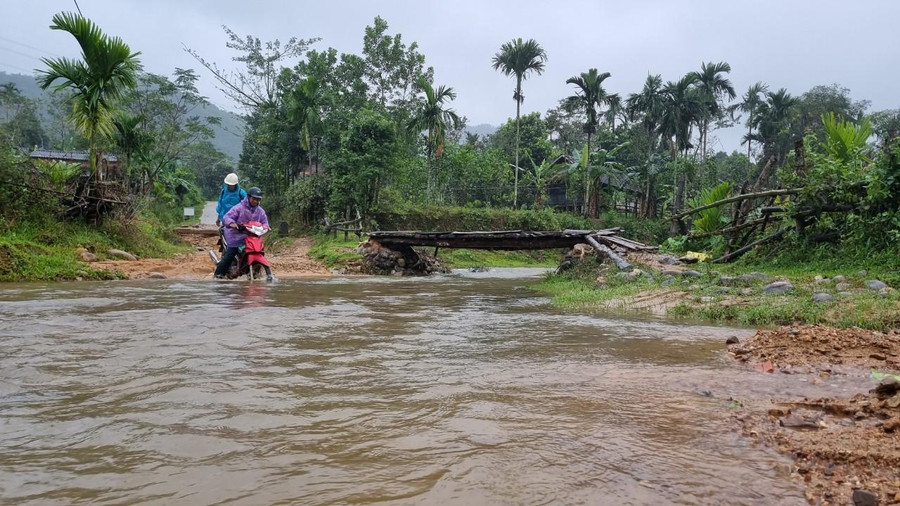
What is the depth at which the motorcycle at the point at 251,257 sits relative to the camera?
9.43m

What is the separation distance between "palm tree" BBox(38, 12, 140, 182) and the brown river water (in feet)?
28.7

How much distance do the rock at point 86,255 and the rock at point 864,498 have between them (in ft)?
41.1

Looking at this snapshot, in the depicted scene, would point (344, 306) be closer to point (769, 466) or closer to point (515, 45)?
point (769, 466)

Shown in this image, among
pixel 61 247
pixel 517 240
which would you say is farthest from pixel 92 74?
pixel 517 240

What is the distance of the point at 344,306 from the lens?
7160mm

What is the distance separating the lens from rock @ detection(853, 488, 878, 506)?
174 cm

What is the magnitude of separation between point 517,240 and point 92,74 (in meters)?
10.6

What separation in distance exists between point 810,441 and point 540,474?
47.7 inches

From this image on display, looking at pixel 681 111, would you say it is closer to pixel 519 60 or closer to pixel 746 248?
pixel 519 60

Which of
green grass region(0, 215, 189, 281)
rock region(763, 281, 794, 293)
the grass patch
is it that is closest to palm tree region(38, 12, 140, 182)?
green grass region(0, 215, 189, 281)

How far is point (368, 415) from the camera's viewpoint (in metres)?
2.65

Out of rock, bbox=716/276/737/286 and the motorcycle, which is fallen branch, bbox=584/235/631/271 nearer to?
rock, bbox=716/276/737/286

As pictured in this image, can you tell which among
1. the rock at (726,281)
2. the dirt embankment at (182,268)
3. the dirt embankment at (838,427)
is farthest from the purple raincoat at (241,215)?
the dirt embankment at (838,427)

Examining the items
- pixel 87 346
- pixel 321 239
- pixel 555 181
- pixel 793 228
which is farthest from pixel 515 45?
pixel 87 346
